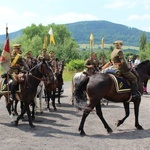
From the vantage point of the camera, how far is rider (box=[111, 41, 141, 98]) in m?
9.82

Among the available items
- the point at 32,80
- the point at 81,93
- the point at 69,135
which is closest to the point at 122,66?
the point at 81,93

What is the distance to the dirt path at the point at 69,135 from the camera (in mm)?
8134

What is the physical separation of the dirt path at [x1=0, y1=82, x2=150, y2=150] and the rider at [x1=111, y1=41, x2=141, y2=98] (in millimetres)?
1342

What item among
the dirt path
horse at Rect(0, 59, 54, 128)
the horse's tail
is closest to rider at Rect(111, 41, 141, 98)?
the horse's tail

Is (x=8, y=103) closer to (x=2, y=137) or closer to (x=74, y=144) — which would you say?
(x=2, y=137)

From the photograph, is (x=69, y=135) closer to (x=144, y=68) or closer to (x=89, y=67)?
(x=144, y=68)

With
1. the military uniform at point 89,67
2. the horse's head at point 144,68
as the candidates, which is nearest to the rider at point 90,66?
the military uniform at point 89,67

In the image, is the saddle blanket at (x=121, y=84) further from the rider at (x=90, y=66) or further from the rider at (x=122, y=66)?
the rider at (x=90, y=66)

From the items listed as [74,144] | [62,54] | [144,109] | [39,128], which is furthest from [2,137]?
[62,54]

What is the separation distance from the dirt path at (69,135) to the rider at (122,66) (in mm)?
1342

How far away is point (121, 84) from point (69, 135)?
7.51ft

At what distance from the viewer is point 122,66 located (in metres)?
9.87

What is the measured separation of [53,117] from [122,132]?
3536 mm

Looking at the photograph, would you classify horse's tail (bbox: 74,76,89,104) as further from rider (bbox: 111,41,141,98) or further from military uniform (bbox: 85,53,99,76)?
military uniform (bbox: 85,53,99,76)
